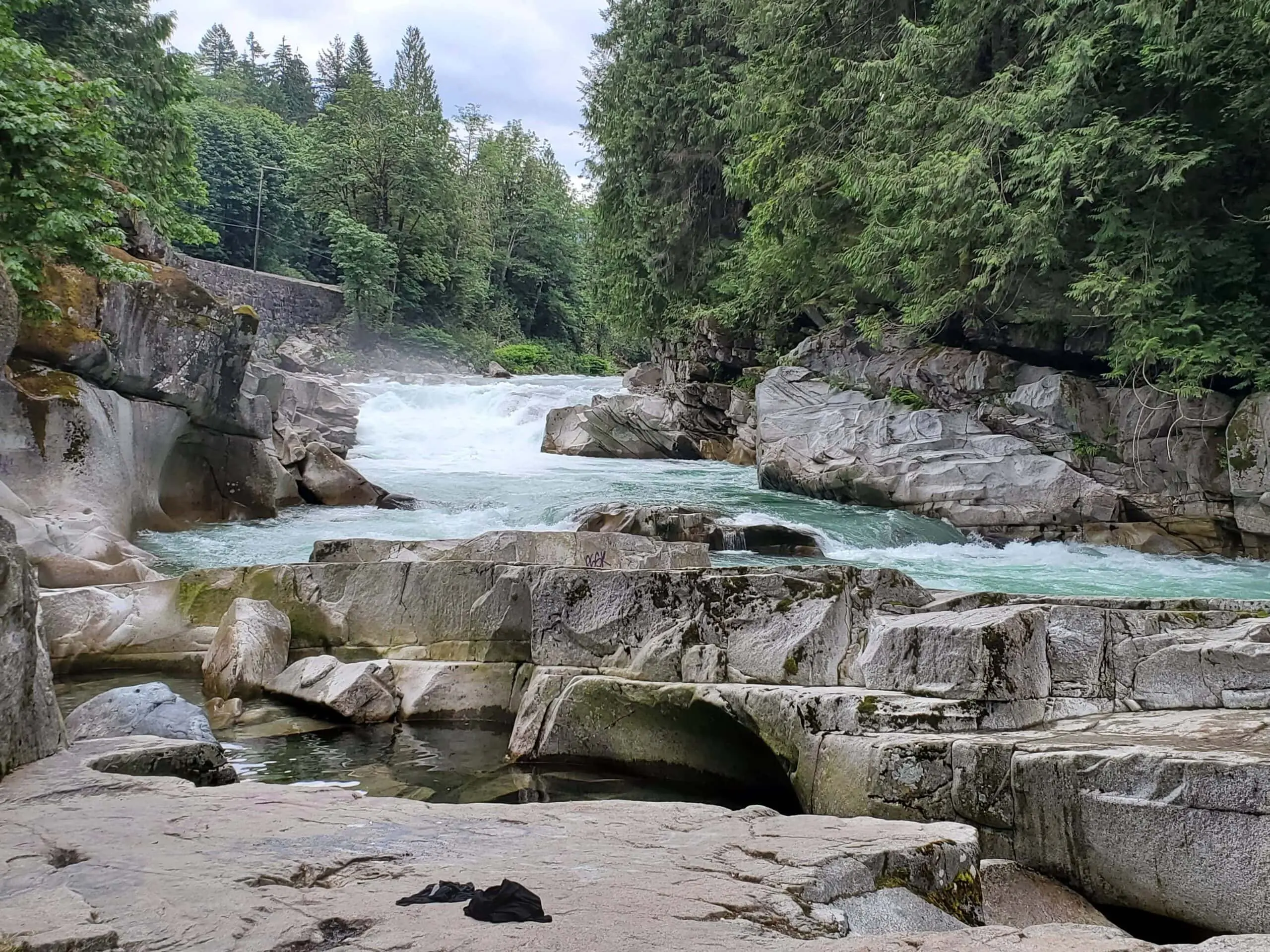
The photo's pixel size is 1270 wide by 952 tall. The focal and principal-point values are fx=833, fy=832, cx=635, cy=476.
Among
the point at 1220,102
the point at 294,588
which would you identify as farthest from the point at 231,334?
the point at 1220,102

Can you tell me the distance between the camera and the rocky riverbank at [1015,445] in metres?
13.1

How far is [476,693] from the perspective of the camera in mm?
5859

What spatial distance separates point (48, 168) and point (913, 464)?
13.5 m

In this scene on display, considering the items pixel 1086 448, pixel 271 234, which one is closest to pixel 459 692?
pixel 1086 448

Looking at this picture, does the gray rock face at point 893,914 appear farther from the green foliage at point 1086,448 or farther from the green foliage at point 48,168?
the green foliage at point 1086,448

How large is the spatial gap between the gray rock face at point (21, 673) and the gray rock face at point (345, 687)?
196 centimetres

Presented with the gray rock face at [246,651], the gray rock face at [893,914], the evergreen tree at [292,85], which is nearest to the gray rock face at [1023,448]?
the gray rock face at [246,651]

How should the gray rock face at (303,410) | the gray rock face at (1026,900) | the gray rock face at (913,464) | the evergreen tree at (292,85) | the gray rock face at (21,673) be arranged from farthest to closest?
the evergreen tree at (292,85) < the gray rock face at (303,410) < the gray rock face at (913,464) < the gray rock face at (21,673) < the gray rock face at (1026,900)

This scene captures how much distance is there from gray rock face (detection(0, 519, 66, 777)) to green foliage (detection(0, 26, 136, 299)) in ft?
20.4

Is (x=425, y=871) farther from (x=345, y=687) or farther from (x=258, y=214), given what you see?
(x=258, y=214)

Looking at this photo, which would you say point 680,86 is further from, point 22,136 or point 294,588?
point 294,588

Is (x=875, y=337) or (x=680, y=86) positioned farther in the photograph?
(x=680, y=86)

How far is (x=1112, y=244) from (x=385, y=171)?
37357 mm

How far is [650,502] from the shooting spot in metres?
14.3
